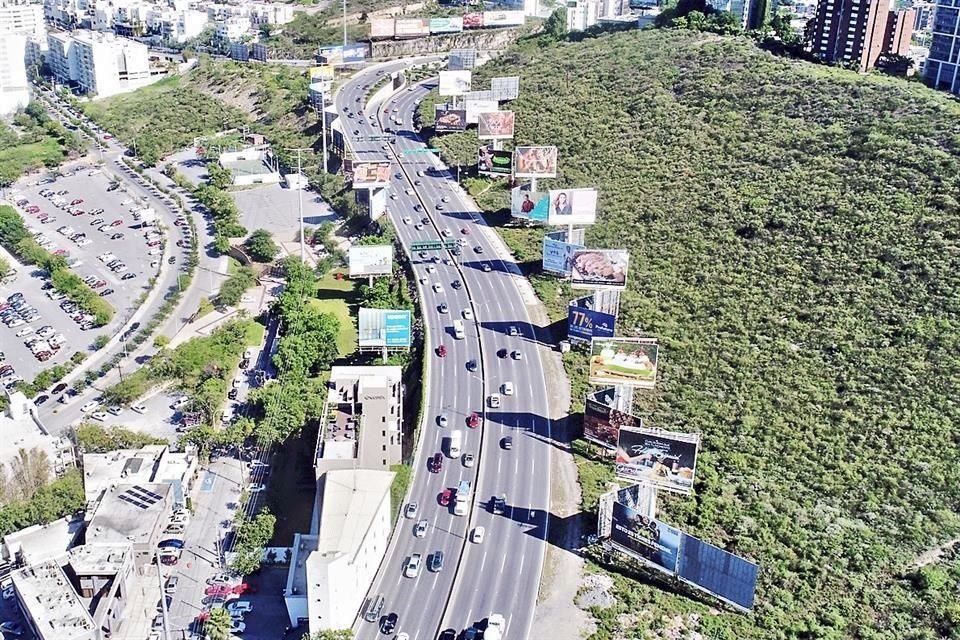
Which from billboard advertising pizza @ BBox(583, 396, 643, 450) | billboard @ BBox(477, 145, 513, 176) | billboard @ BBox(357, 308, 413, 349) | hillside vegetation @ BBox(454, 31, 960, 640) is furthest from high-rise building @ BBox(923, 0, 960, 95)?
billboard @ BBox(357, 308, 413, 349)

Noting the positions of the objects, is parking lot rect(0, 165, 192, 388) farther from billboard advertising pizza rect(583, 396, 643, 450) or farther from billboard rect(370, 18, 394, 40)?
billboard rect(370, 18, 394, 40)

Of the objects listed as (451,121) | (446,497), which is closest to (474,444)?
(446,497)

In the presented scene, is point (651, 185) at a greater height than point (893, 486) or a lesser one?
greater

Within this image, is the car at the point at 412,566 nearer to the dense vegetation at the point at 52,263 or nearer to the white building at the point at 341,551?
the white building at the point at 341,551

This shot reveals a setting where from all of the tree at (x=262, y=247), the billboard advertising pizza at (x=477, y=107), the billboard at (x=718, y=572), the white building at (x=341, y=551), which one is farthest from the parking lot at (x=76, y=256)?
the billboard at (x=718, y=572)

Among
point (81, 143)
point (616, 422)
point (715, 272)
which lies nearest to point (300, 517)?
point (616, 422)

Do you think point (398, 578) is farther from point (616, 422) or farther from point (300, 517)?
point (616, 422)

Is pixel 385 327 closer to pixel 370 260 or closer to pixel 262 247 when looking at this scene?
pixel 370 260
